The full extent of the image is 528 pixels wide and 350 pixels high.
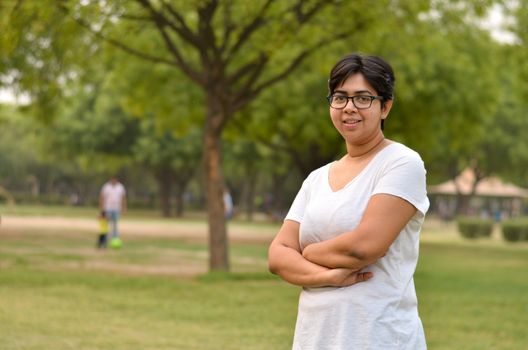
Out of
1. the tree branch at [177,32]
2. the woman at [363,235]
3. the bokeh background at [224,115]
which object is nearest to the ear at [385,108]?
the woman at [363,235]

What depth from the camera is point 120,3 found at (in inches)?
680

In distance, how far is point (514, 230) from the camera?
147 ft

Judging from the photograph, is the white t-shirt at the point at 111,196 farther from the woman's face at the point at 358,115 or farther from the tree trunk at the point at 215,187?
the woman's face at the point at 358,115

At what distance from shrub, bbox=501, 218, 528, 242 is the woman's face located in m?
42.4

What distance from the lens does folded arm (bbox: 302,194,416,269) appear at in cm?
348

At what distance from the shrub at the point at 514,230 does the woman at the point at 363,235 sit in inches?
1670

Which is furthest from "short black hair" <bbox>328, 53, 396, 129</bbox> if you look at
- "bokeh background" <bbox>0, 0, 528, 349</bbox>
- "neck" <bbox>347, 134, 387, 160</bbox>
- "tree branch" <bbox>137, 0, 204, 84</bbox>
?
"tree branch" <bbox>137, 0, 204, 84</bbox>

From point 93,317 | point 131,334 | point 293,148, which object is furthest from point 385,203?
point 293,148

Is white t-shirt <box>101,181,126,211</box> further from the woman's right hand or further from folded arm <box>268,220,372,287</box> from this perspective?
the woman's right hand

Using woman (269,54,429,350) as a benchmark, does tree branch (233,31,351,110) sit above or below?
above

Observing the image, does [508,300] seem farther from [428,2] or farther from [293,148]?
[293,148]

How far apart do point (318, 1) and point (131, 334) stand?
8.76 m

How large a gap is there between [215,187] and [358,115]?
15.9 meters

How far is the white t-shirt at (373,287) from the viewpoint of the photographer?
11.5ft
